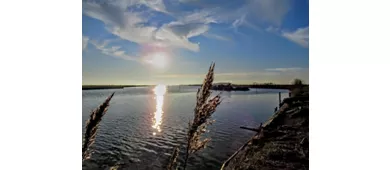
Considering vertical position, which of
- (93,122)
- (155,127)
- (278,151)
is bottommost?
(278,151)

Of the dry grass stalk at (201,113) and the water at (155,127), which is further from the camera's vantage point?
the water at (155,127)

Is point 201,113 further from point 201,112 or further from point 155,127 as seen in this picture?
point 155,127

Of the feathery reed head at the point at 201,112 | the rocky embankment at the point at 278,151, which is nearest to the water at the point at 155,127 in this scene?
the rocky embankment at the point at 278,151

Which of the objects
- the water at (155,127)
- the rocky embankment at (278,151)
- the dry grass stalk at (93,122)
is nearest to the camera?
the dry grass stalk at (93,122)

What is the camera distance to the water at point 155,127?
3.16 meters

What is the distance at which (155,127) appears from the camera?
3596 millimetres

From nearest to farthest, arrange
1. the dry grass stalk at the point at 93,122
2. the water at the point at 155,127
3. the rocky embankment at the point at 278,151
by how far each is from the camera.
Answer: the dry grass stalk at the point at 93,122
the rocky embankment at the point at 278,151
the water at the point at 155,127

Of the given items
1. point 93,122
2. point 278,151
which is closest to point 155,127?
point 278,151

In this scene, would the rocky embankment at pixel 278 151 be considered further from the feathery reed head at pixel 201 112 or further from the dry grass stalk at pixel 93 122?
the dry grass stalk at pixel 93 122

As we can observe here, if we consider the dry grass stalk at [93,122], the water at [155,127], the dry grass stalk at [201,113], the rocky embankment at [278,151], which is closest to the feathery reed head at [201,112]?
the dry grass stalk at [201,113]

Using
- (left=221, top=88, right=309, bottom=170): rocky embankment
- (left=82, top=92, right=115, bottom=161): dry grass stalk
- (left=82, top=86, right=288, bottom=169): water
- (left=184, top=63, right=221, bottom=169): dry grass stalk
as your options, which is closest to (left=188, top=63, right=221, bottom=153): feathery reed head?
(left=184, top=63, right=221, bottom=169): dry grass stalk

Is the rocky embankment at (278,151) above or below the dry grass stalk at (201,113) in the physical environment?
below

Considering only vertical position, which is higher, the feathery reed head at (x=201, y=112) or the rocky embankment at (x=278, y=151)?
the feathery reed head at (x=201, y=112)

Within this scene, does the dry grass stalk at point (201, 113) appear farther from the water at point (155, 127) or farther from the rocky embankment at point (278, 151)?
the rocky embankment at point (278, 151)
